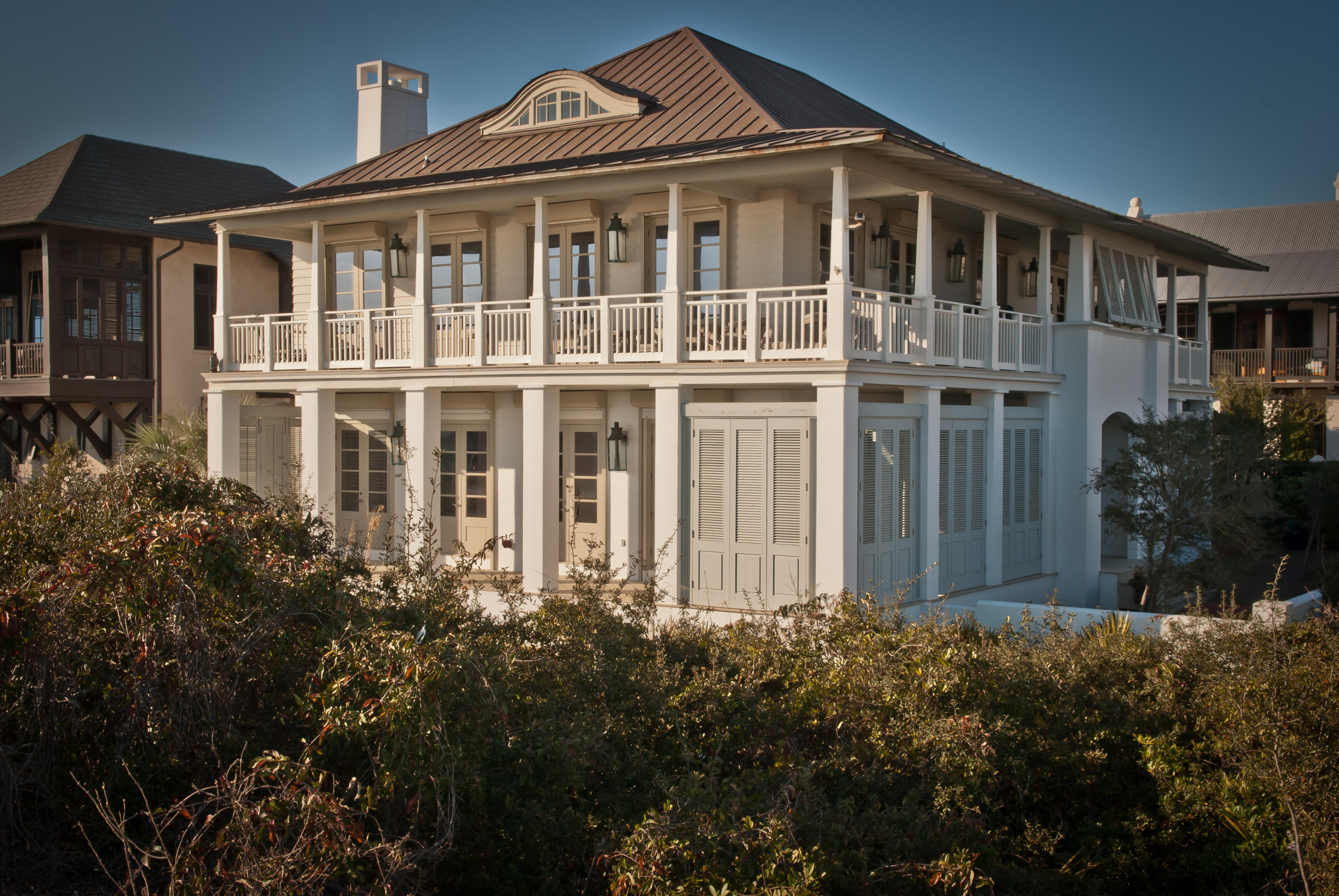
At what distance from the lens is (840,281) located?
12828 millimetres

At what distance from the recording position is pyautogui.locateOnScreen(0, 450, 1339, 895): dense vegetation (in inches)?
207

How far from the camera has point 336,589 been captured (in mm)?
6719

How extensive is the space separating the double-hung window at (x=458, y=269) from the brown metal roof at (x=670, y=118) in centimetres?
113

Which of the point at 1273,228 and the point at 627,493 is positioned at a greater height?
the point at 1273,228

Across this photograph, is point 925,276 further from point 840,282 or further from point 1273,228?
point 1273,228

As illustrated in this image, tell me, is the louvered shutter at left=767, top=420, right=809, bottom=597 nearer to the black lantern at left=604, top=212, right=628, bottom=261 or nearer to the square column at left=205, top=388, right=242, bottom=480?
the black lantern at left=604, top=212, right=628, bottom=261

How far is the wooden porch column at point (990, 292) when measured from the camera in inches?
596

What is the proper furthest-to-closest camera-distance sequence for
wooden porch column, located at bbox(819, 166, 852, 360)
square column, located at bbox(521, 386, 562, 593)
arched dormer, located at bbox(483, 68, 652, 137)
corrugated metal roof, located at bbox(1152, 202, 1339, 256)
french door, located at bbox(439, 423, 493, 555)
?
corrugated metal roof, located at bbox(1152, 202, 1339, 256) → french door, located at bbox(439, 423, 493, 555) → arched dormer, located at bbox(483, 68, 652, 137) → square column, located at bbox(521, 386, 562, 593) → wooden porch column, located at bbox(819, 166, 852, 360)

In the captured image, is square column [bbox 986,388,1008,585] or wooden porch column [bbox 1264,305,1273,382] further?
wooden porch column [bbox 1264,305,1273,382]

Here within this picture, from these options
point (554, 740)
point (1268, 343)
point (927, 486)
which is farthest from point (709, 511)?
point (1268, 343)

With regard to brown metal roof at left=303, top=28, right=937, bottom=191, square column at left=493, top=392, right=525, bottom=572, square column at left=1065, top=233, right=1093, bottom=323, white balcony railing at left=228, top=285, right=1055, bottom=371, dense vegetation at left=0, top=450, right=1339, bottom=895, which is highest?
brown metal roof at left=303, top=28, right=937, bottom=191

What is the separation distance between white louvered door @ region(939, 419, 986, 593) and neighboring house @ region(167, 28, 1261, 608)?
46 mm

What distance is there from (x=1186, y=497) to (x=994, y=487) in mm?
2426

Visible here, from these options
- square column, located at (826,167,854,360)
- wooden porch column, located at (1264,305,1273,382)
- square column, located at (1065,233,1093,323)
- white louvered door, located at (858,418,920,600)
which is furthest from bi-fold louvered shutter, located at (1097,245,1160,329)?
wooden porch column, located at (1264,305,1273,382)
